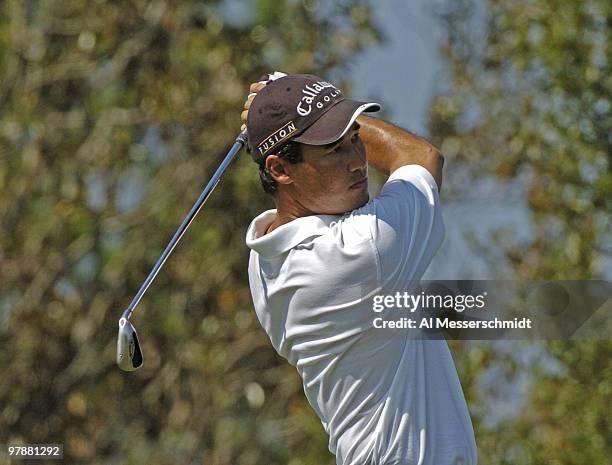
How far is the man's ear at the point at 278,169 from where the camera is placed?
102 inches

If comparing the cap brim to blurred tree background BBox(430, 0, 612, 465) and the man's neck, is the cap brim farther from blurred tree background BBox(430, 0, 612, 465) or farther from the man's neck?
blurred tree background BBox(430, 0, 612, 465)

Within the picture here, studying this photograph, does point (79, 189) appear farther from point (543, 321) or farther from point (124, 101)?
point (543, 321)

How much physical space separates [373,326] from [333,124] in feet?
1.13

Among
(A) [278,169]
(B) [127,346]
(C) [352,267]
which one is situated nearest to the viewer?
(C) [352,267]

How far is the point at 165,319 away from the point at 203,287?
203 millimetres

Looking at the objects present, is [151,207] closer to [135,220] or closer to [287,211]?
[135,220]

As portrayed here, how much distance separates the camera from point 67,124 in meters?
6.38

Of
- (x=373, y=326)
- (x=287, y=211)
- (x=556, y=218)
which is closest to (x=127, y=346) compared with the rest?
(x=287, y=211)

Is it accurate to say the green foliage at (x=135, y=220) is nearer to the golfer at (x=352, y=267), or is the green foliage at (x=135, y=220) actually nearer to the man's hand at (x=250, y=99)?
the man's hand at (x=250, y=99)

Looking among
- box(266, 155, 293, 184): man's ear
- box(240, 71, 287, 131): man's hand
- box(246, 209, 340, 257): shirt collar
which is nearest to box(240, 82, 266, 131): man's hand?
box(240, 71, 287, 131): man's hand

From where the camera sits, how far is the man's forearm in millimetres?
2650

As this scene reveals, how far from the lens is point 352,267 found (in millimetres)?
2506

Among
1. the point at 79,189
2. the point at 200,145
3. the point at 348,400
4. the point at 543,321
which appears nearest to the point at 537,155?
the point at 543,321

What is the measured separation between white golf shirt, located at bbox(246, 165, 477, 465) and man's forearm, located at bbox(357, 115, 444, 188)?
4 cm
